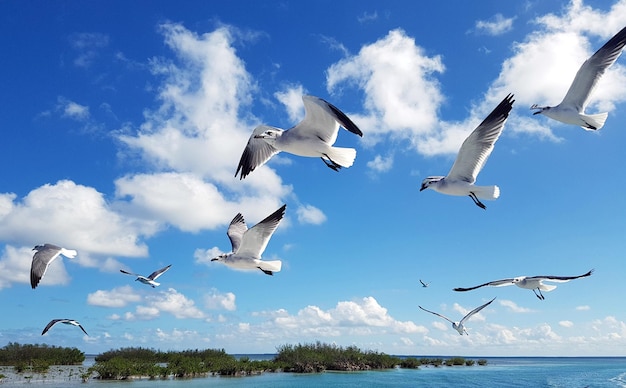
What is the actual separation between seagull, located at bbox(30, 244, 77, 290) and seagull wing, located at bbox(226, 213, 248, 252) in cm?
443

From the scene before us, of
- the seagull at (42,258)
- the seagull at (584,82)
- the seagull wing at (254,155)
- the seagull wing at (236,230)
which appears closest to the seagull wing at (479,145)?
the seagull at (584,82)

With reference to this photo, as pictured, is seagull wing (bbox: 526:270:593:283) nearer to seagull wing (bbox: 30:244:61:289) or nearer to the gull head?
the gull head

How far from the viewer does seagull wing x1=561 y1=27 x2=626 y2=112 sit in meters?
13.5

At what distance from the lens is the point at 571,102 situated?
13.6 meters

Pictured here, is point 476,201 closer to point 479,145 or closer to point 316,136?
point 479,145

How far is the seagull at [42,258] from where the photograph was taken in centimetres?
1590

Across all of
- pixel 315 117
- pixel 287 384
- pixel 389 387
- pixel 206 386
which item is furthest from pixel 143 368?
pixel 315 117

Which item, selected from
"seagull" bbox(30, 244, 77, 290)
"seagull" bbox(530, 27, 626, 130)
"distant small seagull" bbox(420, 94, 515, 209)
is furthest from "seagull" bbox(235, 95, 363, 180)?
"seagull" bbox(30, 244, 77, 290)

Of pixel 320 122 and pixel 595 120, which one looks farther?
pixel 595 120

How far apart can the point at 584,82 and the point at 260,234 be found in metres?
8.48

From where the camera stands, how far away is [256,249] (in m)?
13.0

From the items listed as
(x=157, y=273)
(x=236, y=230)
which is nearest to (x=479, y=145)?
(x=236, y=230)

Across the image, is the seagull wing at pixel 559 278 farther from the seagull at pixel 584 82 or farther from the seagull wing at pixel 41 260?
the seagull wing at pixel 41 260

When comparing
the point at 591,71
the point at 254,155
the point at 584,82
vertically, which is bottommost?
the point at 254,155
